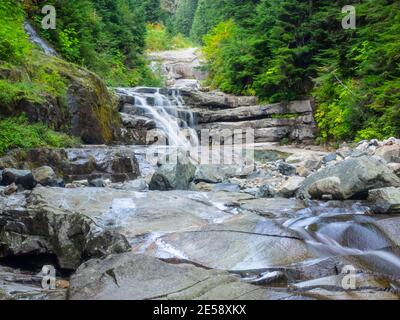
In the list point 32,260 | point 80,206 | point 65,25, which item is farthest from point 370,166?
point 65,25

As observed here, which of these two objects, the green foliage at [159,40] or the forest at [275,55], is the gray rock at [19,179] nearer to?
the forest at [275,55]

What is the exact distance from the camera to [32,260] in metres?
4.55

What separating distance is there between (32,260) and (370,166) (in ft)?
18.3

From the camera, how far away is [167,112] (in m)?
16.0

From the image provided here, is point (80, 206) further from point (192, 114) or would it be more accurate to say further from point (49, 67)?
point (192, 114)

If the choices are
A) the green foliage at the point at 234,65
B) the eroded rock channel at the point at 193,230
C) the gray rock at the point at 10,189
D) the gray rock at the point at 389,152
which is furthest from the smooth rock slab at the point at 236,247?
the green foliage at the point at 234,65

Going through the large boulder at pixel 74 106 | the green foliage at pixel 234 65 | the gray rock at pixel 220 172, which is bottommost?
the gray rock at pixel 220 172

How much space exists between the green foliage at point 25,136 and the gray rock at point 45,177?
103cm

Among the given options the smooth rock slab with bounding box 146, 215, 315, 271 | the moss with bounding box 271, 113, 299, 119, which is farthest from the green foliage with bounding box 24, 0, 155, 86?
the smooth rock slab with bounding box 146, 215, 315, 271

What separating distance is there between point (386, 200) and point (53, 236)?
481 cm

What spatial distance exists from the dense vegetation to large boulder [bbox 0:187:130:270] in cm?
948

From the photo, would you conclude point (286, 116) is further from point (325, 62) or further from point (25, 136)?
point (25, 136)

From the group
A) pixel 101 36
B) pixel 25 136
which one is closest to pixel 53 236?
pixel 25 136

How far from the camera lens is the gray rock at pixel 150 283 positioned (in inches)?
118
